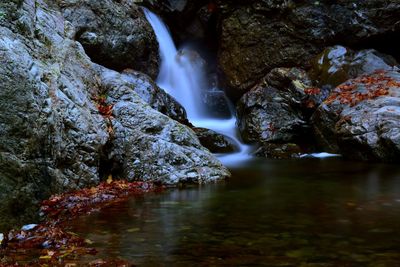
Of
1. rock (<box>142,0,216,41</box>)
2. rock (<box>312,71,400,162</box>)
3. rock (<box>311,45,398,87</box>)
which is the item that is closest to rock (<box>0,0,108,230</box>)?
rock (<box>312,71,400,162</box>)

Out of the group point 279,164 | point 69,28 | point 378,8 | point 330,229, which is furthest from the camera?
point 378,8

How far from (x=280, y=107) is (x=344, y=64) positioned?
254cm

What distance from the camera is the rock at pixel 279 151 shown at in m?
12.6

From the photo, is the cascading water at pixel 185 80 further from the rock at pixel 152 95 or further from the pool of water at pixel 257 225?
the pool of water at pixel 257 225

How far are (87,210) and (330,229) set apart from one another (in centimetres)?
301

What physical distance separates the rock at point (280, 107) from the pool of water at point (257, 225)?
598 centimetres

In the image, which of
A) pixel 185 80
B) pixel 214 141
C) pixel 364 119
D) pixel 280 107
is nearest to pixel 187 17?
pixel 185 80

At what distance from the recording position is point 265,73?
637 inches

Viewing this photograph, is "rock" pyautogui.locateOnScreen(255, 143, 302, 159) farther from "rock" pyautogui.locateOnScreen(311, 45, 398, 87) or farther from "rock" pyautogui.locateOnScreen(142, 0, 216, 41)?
"rock" pyautogui.locateOnScreen(142, 0, 216, 41)

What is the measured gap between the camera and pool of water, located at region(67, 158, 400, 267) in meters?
4.00

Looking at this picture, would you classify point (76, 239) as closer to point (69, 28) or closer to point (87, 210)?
point (87, 210)

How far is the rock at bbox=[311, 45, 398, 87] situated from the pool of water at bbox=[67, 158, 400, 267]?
696cm

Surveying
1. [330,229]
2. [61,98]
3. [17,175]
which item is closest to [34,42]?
[61,98]

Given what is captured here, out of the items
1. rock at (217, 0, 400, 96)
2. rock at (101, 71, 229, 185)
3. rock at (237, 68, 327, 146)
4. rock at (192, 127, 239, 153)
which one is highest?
rock at (217, 0, 400, 96)
